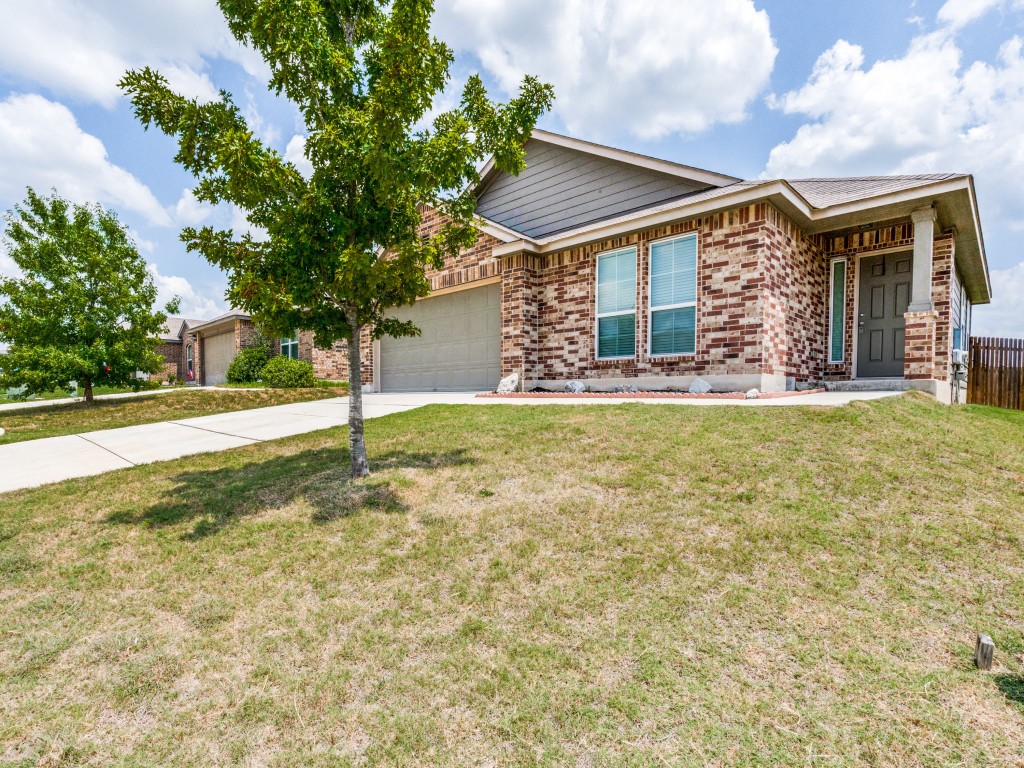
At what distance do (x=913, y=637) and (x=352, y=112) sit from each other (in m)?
4.99

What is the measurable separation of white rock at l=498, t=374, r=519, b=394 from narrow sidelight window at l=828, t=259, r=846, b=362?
21.4ft

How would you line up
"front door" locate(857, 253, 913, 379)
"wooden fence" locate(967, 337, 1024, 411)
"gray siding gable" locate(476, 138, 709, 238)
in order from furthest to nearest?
"wooden fence" locate(967, 337, 1024, 411) < "gray siding gable" locate(476, 138, 709, 238) < "front door" locate(857, 253, 913, 379)

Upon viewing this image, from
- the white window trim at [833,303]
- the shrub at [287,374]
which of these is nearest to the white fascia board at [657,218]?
the white window trim at [833,303]

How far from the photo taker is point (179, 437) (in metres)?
7.52

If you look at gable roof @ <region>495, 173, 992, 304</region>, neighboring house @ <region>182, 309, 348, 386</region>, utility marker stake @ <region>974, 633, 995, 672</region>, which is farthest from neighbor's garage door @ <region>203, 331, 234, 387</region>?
utility marker stake @ <region>974, 633, 995, 672</region>

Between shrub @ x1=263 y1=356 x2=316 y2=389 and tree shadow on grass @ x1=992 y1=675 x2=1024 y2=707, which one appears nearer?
tree shadow on grass @ x1=992 y1=675 x2=1024 y2=707

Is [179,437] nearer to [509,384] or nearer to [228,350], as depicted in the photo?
[509,384]

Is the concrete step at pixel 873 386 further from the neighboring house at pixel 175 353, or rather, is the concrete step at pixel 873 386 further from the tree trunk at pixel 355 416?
the neighboring house at pixel 175 353

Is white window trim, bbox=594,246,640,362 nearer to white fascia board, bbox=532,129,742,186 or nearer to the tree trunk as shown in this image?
white fascia board, bbox=532,129,742,186

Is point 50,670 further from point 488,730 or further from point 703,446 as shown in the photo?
point 703,446

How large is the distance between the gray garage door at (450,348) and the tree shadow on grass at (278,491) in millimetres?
6511

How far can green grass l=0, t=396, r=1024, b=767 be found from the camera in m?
1.91

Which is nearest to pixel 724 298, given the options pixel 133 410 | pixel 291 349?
pixel 133 410

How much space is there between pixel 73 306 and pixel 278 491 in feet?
35.9
